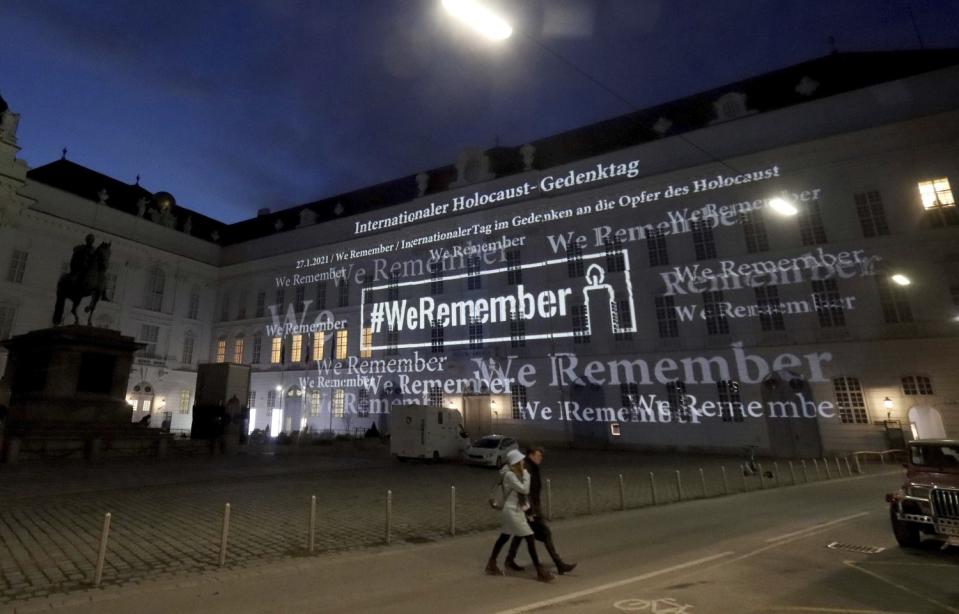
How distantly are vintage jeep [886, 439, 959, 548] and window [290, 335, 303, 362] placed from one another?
43322 mm

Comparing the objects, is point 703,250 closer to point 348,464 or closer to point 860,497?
point 860,497

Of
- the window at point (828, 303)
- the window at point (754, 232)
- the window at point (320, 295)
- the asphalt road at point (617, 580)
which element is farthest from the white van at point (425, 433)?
the window at point (320, 295)

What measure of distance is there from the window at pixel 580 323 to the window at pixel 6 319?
41.6 meters

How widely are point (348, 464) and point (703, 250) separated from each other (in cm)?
2469

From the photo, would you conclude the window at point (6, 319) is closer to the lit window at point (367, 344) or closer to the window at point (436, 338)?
the lit window at point (367, 344)

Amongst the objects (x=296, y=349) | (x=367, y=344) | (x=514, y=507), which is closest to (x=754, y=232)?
(x=514, y=507)

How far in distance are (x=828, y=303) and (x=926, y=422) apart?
720 centimetres

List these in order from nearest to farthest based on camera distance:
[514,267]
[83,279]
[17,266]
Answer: [83,279], [514,267], [17,266]

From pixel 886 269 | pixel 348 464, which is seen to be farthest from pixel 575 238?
pixel 348 464

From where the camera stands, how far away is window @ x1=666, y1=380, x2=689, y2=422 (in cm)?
2864

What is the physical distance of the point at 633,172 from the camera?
106ft

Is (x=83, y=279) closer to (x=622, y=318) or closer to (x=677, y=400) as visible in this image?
(x=622, y=318)

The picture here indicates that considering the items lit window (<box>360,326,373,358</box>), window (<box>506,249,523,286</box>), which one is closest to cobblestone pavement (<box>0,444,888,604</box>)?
A: window (<box>506,249,523,286</box>)

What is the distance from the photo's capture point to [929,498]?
773 centimetres
